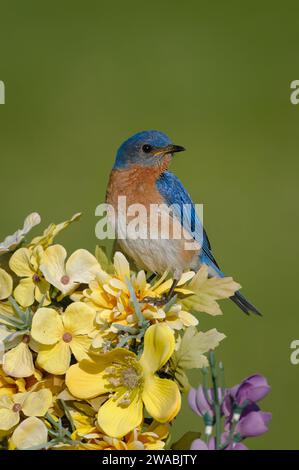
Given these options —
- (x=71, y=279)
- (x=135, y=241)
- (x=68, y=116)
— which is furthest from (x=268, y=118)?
(x=71, y=279)

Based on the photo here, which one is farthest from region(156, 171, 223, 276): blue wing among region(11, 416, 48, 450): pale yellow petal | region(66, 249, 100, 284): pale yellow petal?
region(11, 416, 48, 450): pale yellow petal

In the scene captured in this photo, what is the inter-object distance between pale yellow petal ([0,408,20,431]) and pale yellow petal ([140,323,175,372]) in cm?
23

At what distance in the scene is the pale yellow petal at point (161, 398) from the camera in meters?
1.24

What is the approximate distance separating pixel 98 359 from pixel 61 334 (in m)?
0.07

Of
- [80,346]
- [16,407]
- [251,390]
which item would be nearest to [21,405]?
[16,407]

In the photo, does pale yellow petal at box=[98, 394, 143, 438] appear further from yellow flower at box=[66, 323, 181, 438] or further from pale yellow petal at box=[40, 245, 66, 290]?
pale yellow petal at box=[40, 245, 66, 290]

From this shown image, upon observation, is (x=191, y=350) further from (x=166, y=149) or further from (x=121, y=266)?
(x=166, y=149)

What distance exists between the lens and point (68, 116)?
19.1 ft

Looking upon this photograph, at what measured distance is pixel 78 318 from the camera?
1374 millimetres

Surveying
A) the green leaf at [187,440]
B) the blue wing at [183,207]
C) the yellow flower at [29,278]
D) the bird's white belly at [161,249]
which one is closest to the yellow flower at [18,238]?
the yellow flower at [29,278]

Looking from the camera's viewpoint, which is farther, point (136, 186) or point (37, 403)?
point (136, 186)
